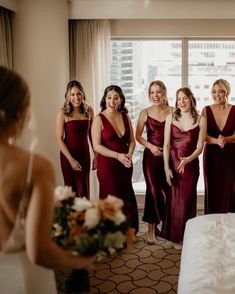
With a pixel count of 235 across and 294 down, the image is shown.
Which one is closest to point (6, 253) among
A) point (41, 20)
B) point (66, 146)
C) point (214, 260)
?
point (214, 260)

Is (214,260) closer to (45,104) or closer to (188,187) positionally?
(188,187)

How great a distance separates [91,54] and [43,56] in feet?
2.56

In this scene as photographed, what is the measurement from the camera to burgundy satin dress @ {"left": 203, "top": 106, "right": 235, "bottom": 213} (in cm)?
392

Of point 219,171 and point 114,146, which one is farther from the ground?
point 114,146

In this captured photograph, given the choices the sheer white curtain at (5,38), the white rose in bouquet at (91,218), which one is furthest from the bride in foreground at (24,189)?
the sheer white curtain at (5,38)

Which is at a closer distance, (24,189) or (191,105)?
(24,189)

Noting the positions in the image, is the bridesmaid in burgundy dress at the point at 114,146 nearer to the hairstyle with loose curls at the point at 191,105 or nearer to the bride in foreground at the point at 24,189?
the hairstyle with loose curls at the point at 191,105

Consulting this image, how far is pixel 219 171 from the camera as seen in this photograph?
401 cm

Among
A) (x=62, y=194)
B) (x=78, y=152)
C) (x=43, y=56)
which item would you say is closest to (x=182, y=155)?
(x=78, y=152)

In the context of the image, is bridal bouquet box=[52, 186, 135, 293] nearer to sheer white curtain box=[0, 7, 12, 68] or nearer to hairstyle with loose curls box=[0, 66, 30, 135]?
hairstyle with loose curls box=[0, 66, 30, 135]

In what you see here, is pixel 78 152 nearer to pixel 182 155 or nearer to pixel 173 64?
pixel 182 155

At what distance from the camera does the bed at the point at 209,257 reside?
5.91ft

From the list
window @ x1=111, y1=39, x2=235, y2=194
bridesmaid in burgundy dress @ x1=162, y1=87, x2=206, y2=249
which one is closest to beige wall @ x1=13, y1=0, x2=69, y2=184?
window @ x1=111, y1=39, x2=235, y2=194

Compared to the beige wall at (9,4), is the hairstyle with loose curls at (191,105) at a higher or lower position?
lower
